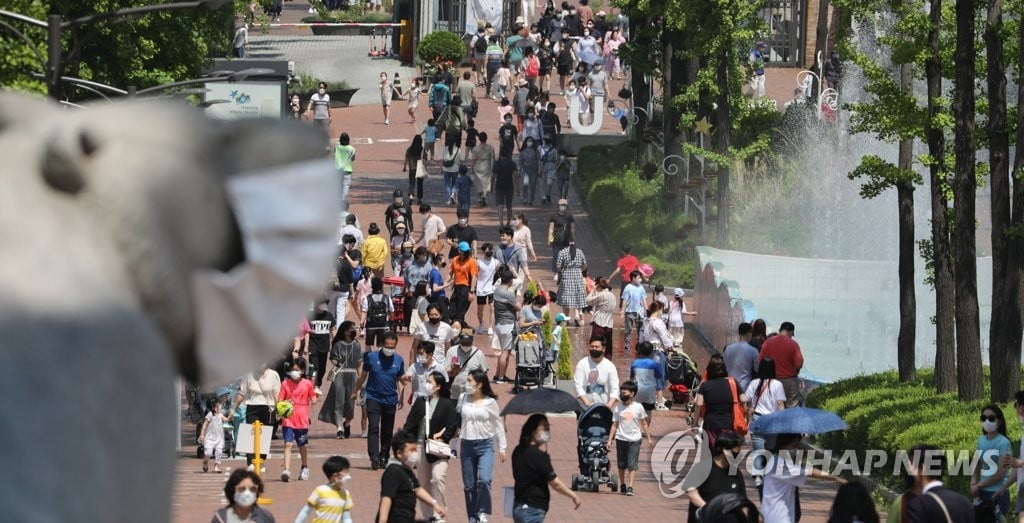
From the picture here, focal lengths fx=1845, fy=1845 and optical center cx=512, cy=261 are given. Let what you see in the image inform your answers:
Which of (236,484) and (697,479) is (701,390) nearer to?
(697,479)

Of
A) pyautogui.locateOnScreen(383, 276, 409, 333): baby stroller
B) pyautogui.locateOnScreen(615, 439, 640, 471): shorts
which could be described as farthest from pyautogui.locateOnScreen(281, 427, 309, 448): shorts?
pyautogui.locateOnScreen(383, 276, 409, 333): baby stroller

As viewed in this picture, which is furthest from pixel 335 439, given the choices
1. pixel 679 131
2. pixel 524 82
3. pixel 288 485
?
pixel 524 82

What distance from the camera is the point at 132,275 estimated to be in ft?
6.01

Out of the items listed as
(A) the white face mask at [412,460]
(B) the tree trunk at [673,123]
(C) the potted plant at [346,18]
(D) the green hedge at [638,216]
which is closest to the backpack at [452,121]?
(D) the green hedge at [638,216]

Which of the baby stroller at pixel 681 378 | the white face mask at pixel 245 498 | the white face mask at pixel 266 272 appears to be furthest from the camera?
the baby stroller at pixel 681 378

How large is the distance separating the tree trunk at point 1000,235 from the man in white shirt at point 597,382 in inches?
158

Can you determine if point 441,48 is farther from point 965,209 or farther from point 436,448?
point 436,448

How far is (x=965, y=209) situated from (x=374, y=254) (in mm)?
11576

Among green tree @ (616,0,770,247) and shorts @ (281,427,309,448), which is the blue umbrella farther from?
green tree @ (616,0,770,247)

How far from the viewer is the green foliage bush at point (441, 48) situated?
53.0 meters

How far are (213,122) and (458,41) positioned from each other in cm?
5196

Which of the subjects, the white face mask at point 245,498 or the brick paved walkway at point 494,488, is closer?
the white face mask at point 245,498

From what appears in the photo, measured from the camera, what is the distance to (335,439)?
71.7ft

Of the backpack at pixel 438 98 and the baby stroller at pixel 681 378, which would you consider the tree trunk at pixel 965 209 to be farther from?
the backpack at pixel 438 98
